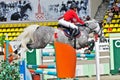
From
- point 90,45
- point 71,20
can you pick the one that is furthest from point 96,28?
point 71,20

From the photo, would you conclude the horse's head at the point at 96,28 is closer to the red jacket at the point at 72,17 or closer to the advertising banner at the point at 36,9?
the red jacket at the point at 72,17

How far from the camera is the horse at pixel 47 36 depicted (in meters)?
10.0

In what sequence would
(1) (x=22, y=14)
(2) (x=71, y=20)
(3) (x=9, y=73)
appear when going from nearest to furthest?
(3) (x=9, y=73) < (2) (x=71, y=20) < (1) (x=22, y=14)

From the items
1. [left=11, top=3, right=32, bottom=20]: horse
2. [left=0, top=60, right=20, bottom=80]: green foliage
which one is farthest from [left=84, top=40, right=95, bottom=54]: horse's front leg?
[left=11, top=3, right=32, bottom=20]: horse

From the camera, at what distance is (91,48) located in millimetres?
10219

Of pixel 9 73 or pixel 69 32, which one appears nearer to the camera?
pixel 9 73

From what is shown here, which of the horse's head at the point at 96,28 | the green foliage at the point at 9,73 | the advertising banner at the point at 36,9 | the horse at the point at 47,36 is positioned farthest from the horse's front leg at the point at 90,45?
the advertising banner at the point at 36,9

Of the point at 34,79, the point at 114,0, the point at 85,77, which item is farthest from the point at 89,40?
the point at 114,0

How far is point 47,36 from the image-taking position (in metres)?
10.2

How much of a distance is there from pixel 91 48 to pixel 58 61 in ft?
10.5

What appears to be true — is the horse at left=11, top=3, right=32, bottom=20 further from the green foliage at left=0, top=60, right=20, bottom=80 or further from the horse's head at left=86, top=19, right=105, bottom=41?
the green foliage at left=0, top=60, right=20, bottom=80

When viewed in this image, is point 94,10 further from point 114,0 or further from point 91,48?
point 91,48

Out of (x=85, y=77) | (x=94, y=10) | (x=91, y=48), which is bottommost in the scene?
(x=85, y=77)

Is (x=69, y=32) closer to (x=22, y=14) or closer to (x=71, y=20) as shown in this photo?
(x=71, y=20)
